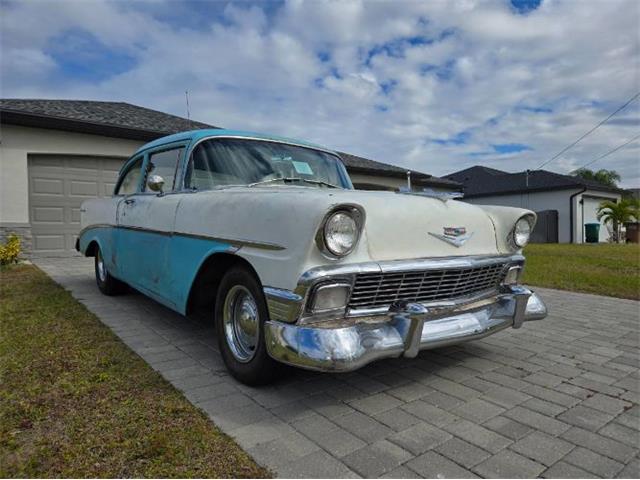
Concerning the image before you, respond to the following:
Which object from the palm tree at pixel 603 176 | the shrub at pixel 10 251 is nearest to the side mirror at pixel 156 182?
the shrub at pixel 10 251

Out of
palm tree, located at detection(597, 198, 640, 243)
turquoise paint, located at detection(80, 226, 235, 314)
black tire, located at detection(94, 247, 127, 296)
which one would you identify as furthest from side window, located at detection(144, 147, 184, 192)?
palm tree, located at detection(597, 198, 640, 243)

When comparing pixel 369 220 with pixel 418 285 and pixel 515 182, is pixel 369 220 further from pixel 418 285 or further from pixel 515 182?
pixel 515 182

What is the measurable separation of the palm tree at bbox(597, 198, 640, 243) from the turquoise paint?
22.4 metres

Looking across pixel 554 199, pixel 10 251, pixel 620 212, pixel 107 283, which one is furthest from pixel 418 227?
pixel 554 199

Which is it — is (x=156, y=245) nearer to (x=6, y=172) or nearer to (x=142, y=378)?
(x=142, y=378)

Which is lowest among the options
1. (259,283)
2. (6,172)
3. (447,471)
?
(447,471)

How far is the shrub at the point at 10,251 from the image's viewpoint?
8.14 metres

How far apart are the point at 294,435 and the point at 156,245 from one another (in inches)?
82.4

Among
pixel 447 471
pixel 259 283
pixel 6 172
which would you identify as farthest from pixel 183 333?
pixel 6 172

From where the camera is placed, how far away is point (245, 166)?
3406 millimetres

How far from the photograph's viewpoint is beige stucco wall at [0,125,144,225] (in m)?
8.87

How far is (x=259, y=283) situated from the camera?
2533 mm

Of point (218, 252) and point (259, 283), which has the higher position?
point (218, 252)

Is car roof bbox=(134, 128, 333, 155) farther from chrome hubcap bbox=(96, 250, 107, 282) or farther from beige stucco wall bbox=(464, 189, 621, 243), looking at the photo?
beige stucco wall bbox=(464, 189, 621, 243)
